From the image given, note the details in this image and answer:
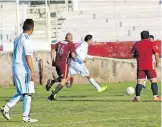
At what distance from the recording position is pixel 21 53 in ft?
43.3

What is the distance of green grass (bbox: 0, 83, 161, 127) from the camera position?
12352 millimetres

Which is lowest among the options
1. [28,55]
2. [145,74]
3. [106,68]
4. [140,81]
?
[106,68]

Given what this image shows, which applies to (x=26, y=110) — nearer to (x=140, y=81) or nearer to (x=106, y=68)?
(x=140, y=81)

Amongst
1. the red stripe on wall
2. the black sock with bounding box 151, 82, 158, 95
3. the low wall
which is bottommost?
the low wall

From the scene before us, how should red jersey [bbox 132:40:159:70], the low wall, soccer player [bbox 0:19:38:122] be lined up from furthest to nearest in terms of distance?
the low wall
red jersey [bbox 132:40:159:70]
soccer player [bbox 0:19:38:122]

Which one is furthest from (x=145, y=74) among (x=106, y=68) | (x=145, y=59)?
(x=106, y=68)

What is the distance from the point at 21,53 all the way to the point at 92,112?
7.95 feet

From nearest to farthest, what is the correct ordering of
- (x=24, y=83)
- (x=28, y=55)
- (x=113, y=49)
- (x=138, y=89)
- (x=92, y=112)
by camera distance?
(x=28, y=55)
(x=24, y=83)
(x=92, y=112)
(x=138, y=89)
(x=113, y=49)

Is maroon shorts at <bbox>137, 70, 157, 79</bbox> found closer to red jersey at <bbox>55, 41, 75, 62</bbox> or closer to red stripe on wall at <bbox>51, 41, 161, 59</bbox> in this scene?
red jersey at <bbox>55, 41, 75, 62</bbox>

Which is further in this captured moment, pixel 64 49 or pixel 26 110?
pixel 64 49

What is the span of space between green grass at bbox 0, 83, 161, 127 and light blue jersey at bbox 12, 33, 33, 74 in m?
0.98

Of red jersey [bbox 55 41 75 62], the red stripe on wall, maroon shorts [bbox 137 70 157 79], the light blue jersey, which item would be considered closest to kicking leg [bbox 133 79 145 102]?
maroon shorts [bbox 137 70 157 79]

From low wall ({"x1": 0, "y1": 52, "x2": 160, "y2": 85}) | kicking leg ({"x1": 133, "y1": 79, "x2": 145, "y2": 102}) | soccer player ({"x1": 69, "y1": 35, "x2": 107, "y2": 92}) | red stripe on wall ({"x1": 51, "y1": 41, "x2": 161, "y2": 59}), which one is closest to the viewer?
kicking leg ({"x1": 133, "y1": 79, "x2": 145, "y2": 102})

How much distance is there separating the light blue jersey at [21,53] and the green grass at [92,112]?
98 cm
